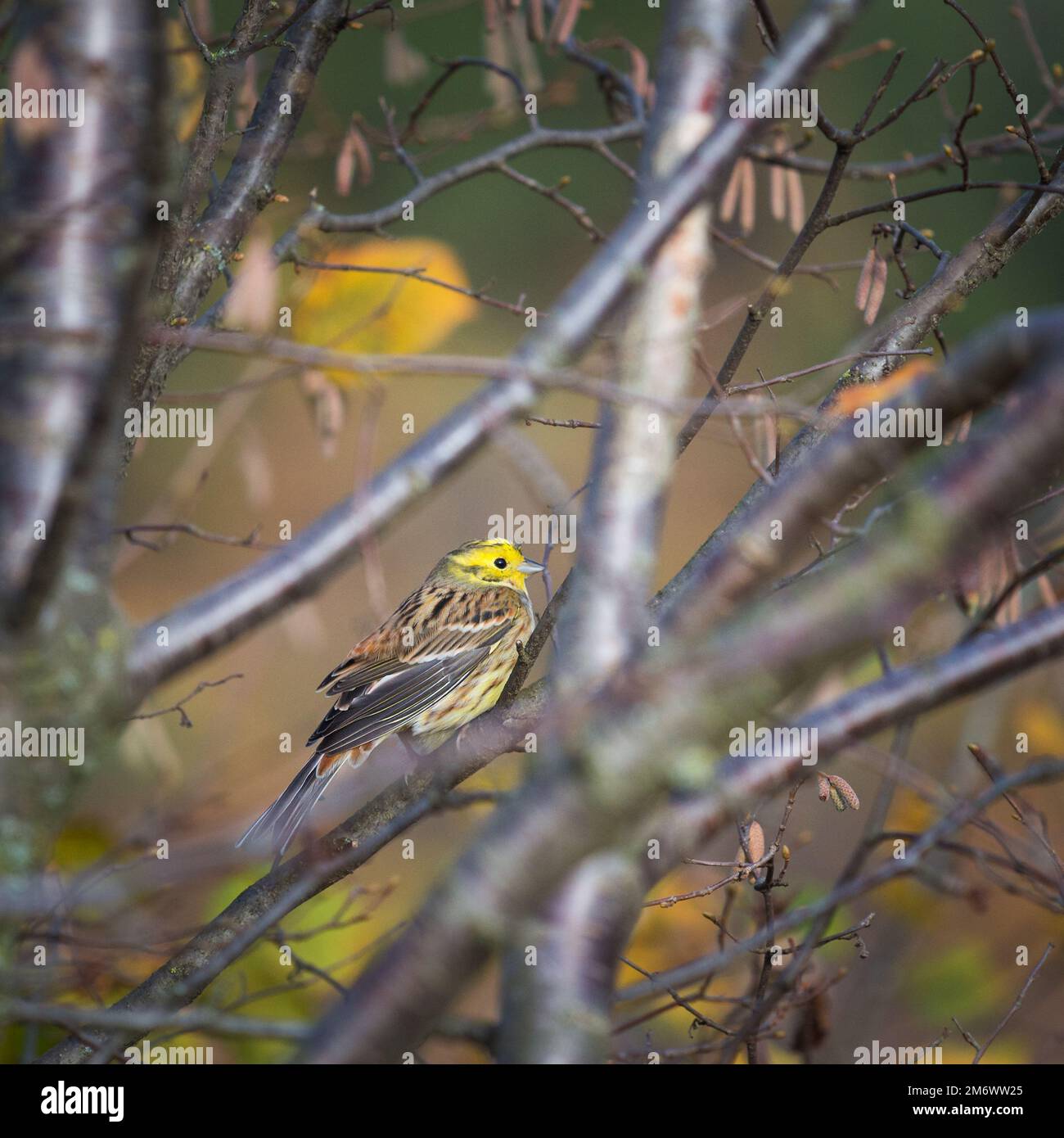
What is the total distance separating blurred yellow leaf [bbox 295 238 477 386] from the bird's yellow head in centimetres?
104

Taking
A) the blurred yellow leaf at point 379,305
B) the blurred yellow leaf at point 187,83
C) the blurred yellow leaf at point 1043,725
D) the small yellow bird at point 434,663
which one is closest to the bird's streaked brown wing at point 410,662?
the small yellow bird at point 434,663

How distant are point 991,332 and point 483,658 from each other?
3.91m

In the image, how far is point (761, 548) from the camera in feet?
5.40

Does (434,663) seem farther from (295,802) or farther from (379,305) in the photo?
(379,305)

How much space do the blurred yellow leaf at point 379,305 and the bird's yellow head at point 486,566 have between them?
3.40 ft

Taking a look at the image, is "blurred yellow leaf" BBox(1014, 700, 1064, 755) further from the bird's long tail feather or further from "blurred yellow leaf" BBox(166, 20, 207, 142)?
"blurred yellow leaf" BBox(166, 20, 207, 142)

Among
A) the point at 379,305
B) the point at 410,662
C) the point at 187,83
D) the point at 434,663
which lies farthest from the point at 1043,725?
the point at 187,83

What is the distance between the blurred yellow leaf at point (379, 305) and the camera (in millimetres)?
4832

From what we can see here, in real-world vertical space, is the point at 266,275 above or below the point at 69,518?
above

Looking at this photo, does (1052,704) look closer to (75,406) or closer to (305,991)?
(305,991)

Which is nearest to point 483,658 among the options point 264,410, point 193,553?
point 193,553

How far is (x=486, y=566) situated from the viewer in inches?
216

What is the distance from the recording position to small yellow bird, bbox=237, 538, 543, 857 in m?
4.72

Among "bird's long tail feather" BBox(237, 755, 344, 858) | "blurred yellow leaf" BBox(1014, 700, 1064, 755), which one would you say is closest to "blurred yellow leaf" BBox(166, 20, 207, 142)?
"bird's long tail feather" BBox(237, 755, 344, 858)
